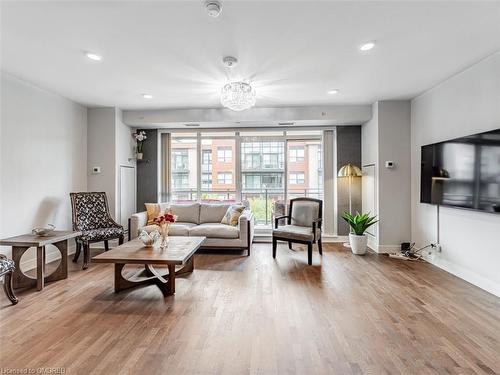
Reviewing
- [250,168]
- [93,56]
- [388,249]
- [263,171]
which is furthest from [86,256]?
[388,249]

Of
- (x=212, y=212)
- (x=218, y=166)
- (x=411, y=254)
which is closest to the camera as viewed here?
(x=411, y=254)

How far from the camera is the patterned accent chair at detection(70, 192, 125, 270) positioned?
3.93 m

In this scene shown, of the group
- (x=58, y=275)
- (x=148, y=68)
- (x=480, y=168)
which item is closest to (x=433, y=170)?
(x=480, y=168)

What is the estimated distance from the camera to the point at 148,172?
5711mm

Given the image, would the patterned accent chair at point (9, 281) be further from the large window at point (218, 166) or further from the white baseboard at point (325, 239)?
the white baseboard at point (325, 239)

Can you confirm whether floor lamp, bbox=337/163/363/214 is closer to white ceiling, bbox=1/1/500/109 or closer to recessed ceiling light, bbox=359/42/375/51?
white ceiling, bbox=1/1/500/109

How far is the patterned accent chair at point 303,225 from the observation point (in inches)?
163

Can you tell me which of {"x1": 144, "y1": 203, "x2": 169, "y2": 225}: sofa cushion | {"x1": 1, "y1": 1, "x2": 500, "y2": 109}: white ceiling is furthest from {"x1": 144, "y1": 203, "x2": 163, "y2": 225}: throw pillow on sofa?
{"x1": 1, "y1": 1, "x2": 500, "y2": 109}: white ceiling

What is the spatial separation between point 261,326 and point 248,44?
266 centimetres

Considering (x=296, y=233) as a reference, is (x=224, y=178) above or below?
above

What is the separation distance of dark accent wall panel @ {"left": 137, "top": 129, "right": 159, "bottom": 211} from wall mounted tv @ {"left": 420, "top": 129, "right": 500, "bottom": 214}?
16.3 feet

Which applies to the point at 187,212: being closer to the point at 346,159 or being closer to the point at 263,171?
the point at 263,171

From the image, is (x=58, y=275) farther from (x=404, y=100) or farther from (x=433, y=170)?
(x=404, y=100)

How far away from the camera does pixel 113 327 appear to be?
7.39 feet
